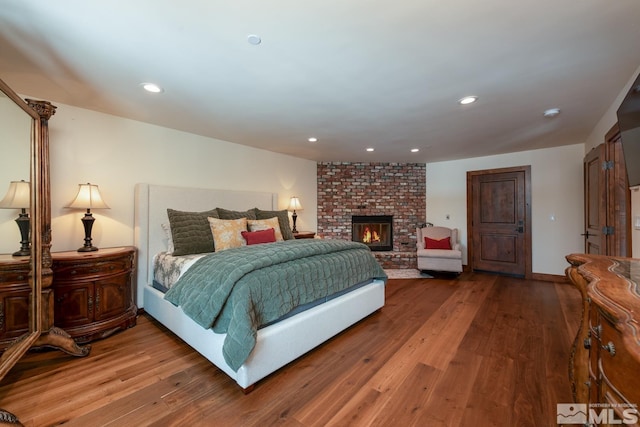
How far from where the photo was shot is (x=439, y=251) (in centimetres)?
459

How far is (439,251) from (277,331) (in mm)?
3720

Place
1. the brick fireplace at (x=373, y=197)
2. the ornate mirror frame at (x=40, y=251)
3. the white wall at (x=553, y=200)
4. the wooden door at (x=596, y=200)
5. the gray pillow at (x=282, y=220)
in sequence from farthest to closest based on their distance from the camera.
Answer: the brick fireplace at (x=373, y=197), the white wall at (x=553, y=200), the gray pillow at (x=282, y=220), the wooden door at (x=596, y=200), the ornate mirror frame at (x=40, y=251)

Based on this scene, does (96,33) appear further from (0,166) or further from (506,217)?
(506,217)

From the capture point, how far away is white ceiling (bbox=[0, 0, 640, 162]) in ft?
4.43

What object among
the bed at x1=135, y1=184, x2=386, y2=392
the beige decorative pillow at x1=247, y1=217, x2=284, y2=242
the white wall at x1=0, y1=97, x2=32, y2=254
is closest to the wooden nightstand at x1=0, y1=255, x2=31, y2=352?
the white wall at x1=0, y1=97, x2=32, y2=254

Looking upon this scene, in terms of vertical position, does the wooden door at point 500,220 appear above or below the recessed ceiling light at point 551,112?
below

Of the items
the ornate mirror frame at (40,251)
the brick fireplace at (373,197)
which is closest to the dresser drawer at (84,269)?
the ornate mirror frame at (40,251)

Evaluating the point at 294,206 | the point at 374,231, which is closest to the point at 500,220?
the point at 374,231

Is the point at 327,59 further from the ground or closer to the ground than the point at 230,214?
further from the ground

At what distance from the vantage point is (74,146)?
2.59m

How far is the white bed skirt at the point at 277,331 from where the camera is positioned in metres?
1.69

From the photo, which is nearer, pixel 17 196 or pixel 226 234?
pixel 17 196

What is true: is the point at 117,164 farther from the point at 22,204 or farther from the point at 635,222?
the point at 635,222

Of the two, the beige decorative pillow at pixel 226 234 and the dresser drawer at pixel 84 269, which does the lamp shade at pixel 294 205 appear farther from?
the dresser drawer at pixel 84 269
